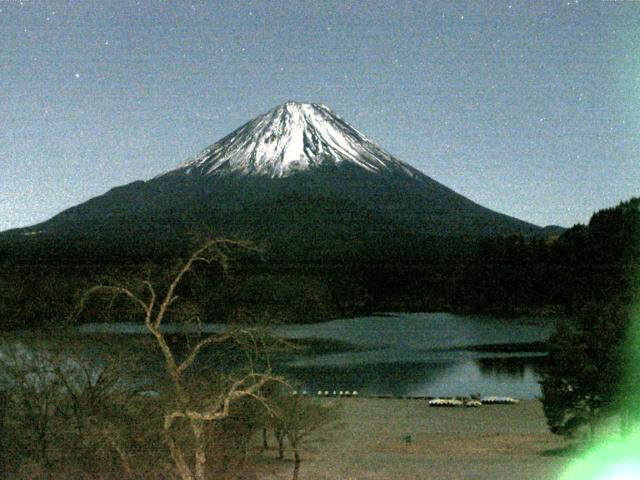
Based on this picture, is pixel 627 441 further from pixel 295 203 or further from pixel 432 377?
pixel 295 203

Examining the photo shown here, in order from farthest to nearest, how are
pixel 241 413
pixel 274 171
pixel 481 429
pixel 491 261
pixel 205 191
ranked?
pixel 274 171 → pixel 205 191 → pixel 491 261 → pixel 481 429 → pixel 241 413

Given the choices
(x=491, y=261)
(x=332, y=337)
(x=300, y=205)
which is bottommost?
(x=332, y=337)

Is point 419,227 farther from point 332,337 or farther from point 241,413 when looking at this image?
point 241,413

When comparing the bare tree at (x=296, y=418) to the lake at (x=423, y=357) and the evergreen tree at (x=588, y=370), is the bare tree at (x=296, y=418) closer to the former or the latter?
the evergreen tree at (x=588, y=370)

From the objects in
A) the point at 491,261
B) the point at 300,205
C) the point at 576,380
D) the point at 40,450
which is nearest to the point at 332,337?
the point at 491,261

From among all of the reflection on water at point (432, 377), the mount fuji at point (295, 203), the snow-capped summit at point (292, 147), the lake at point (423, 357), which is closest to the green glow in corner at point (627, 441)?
the lake at point (423, 357)

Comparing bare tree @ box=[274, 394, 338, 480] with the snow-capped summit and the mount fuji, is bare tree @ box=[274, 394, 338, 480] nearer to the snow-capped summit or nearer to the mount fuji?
the mount fuji
